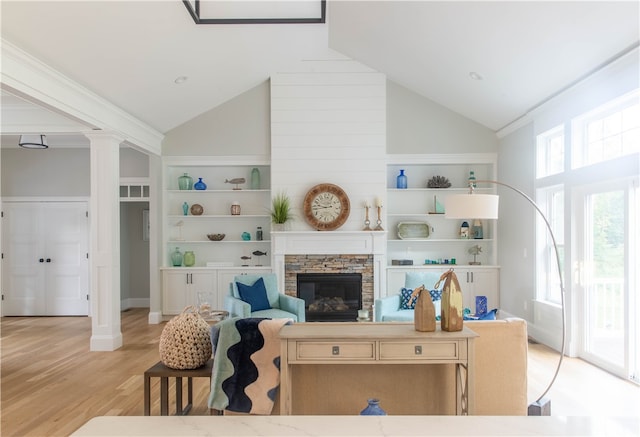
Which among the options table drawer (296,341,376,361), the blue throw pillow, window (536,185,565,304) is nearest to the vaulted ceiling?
window (536,185,565,304)

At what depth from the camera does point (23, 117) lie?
598 cm

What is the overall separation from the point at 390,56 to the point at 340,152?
1560 mm

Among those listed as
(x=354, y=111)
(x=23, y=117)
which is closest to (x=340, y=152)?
(x=354, y=111)

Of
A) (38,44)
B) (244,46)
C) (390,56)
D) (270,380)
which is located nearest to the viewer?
(270,380)

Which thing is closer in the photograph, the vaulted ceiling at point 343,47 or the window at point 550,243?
the vaulted ceiling at point 343,47

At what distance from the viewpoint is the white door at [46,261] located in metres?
8.19

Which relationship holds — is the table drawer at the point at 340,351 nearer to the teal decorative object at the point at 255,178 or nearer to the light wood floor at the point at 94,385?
the light wood floor at the point at 94,385

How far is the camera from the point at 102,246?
5801 millimetres

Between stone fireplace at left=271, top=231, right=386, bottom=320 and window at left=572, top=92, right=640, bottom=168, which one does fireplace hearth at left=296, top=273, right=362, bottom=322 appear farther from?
window at left=572, top=92, right=640, bottom=168

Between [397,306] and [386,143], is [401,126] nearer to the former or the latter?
[386,143]

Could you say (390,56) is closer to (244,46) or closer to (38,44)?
(244,46)

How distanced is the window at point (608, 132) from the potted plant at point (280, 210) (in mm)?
3853

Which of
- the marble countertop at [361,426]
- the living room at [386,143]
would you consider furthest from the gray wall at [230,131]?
the marble countertop at [361,426]

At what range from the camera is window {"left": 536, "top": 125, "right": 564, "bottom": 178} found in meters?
5.87
